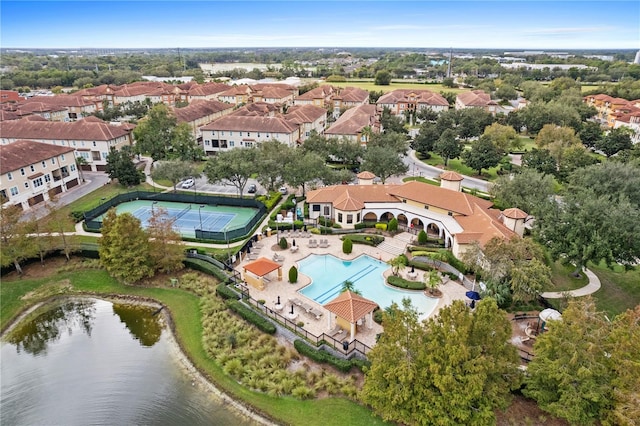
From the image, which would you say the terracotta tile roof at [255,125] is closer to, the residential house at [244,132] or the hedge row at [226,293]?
the residential house at [244,132]

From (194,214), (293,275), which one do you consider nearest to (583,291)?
(293,275)

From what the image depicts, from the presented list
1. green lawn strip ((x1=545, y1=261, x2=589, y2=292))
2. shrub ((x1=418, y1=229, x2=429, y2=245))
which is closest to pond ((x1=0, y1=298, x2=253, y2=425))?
shrub ((x1=418, y1=229, x2=429, y2=245))

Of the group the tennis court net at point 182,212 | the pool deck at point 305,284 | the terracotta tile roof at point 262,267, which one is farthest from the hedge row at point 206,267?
the tennis court net at point 182,212

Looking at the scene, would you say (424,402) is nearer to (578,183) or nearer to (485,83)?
(578,183)

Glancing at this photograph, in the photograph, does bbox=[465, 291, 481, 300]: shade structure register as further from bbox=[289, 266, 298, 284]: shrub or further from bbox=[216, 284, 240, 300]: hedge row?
bbox=[216, 284, 240, 300]: hedge row

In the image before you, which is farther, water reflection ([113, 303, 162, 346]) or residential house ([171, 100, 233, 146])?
residential house ([171, 100, 233, 146])

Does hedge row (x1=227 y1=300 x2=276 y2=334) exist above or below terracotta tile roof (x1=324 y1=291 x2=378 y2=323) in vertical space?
below

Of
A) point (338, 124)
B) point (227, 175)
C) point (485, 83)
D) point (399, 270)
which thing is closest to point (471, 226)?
point (399, 270)
